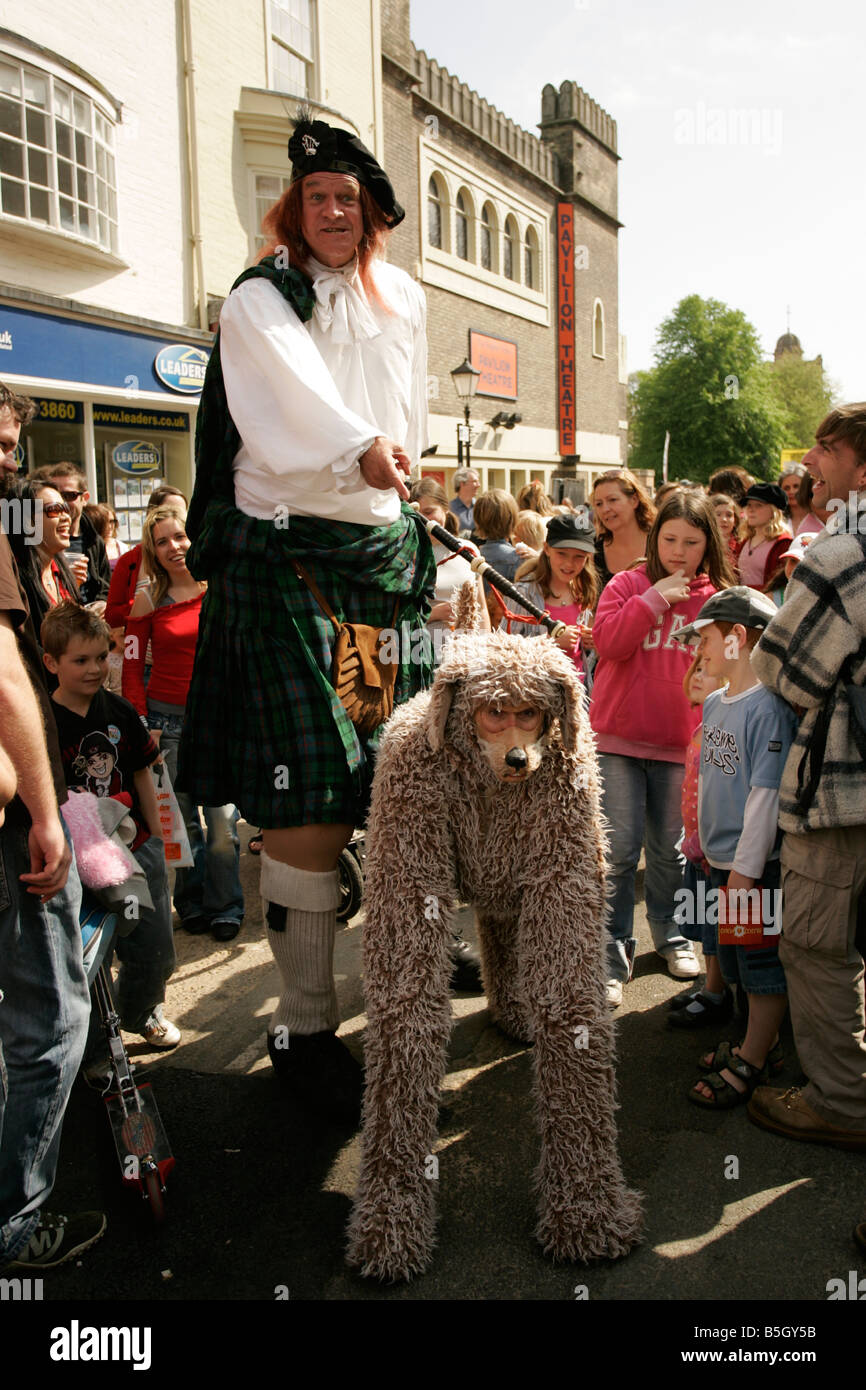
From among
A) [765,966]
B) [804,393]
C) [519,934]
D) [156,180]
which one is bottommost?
[765,966]

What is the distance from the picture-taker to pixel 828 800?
2.42 m

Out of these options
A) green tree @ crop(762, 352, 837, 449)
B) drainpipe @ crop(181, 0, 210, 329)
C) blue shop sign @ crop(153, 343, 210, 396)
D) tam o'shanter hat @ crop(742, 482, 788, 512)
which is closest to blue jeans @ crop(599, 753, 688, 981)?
tam o'shanter hat @ crop(742, 482, 788, 512)

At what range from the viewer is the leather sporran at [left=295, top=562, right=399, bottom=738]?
253 centimetres

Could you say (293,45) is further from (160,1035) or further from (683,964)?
(160,1035)

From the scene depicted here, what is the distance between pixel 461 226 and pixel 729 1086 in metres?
21.2

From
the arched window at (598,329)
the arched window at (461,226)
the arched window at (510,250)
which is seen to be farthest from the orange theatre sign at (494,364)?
the arched window at (598,329)

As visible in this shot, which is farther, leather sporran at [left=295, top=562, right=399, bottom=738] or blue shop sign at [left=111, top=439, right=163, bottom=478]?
blue shop sign at [left=111, top=439, right=163, bottom=478]

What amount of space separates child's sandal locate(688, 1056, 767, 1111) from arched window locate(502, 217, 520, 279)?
75.3 ft

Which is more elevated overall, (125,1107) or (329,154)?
(329,154)

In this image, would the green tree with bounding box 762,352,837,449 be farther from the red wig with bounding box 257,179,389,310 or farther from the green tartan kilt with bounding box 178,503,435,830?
the green tartan kilt with bounding box 178,503,435,830

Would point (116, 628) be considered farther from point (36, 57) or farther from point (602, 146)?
point (602, 146)

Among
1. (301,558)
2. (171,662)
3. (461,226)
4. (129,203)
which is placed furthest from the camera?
(461,226)

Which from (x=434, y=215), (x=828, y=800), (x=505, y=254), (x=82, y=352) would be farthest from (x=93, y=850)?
(x=505, y=254)

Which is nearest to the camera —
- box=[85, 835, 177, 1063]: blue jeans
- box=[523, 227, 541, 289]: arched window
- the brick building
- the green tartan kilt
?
the green tartan kilt
